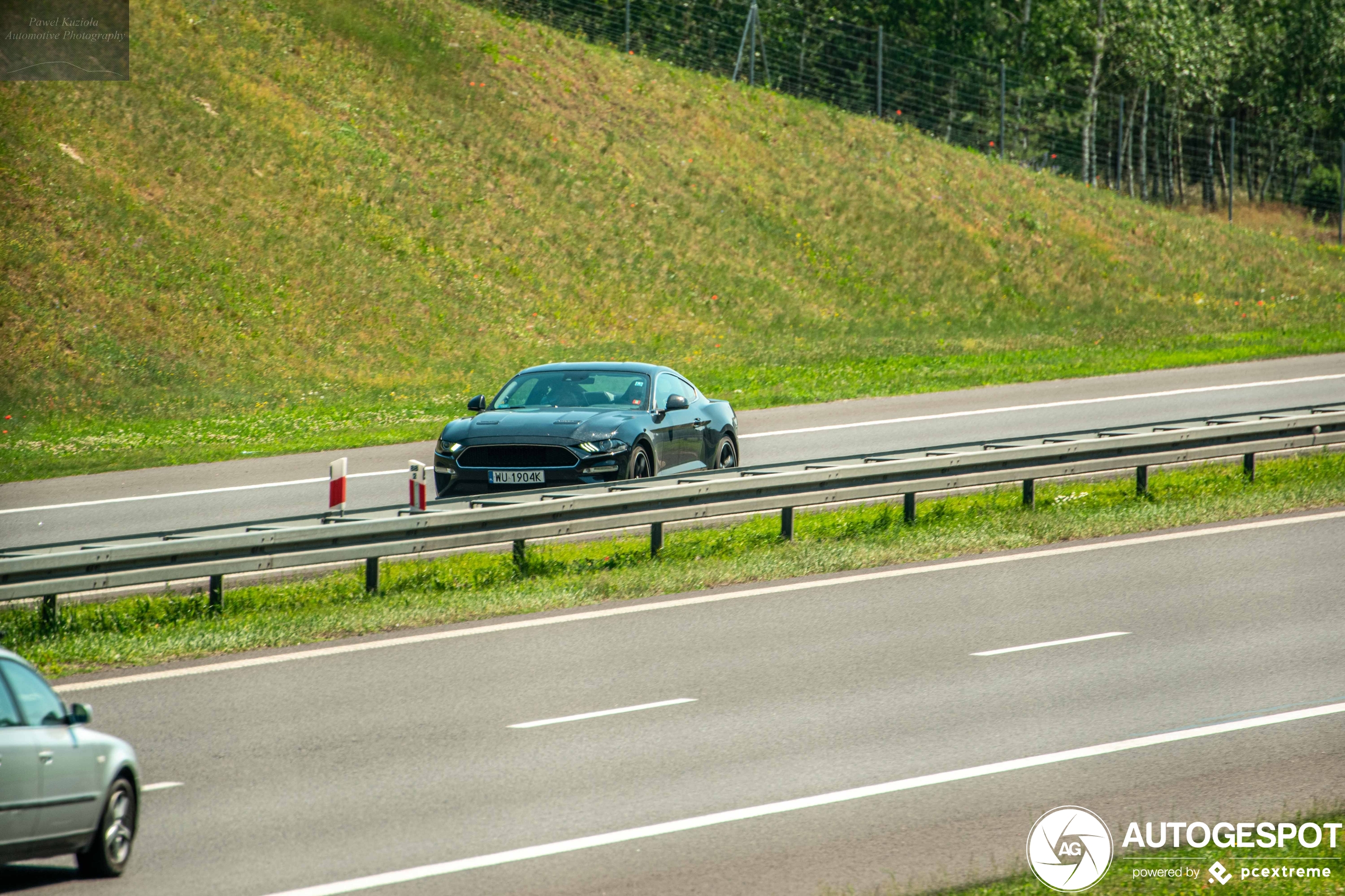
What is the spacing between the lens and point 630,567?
13.1 metres

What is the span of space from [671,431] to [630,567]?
2.88 metres

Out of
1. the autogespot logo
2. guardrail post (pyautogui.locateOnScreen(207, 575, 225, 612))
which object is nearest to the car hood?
guardrail post (pyautogui.locateOnScreen(207, 575, 225, 612))

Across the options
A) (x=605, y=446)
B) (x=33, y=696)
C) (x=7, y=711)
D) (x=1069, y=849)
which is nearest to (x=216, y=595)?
(x=605, y=446)

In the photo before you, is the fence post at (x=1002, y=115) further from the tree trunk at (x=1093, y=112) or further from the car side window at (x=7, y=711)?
the car side window at (x=7, y=711)

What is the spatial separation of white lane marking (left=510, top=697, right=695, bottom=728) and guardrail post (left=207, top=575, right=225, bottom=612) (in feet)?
12.4

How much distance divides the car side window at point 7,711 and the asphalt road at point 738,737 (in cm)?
69

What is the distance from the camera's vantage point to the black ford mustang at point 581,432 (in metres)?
14.4

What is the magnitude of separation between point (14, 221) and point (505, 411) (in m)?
15.1

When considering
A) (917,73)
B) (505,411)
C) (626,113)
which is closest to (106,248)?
(505,411)

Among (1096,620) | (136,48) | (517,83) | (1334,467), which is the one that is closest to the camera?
(1096,620)

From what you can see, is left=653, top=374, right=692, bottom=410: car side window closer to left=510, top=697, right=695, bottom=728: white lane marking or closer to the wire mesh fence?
left=510, top=697, right=695, bottom=728: white lane marking

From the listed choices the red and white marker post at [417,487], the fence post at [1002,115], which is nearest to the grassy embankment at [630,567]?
the red and white marker post at [417,487]

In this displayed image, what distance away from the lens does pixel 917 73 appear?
51719mm

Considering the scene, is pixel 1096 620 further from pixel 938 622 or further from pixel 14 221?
pixel 14 221
